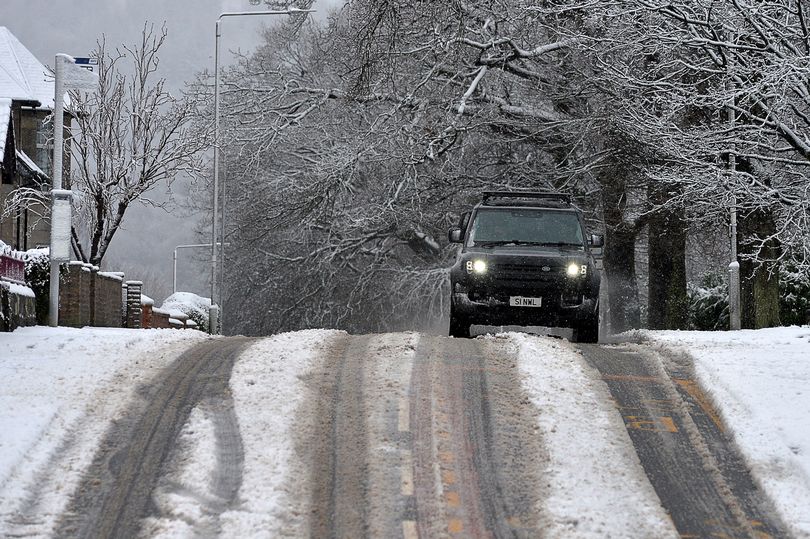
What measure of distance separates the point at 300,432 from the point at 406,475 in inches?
45.2

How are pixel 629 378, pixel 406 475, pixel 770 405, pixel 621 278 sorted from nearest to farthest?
pixel 406 475 < pixel 770 405 < pixel 629 378 < pixel 621 278

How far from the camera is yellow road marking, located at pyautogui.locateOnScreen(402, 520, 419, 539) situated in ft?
21.3

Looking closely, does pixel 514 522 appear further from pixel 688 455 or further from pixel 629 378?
pixel 629 378

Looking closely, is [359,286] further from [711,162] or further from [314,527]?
[314,527]

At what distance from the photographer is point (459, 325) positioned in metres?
A: 16.1

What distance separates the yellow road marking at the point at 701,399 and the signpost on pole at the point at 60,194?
959cm

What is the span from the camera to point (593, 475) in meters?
7.57

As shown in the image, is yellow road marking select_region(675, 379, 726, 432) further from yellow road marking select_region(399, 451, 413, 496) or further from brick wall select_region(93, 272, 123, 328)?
brick wall select_region(93, 272, 123, 328)

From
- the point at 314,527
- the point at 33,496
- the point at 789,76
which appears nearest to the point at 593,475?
the point at 314,527

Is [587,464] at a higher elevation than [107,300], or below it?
below

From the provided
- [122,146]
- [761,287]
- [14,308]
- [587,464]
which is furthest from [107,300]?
[587,464]

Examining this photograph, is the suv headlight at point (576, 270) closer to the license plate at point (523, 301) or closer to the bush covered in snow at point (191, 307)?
the license plate at point (523, 301)

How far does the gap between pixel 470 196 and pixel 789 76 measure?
11.8 m

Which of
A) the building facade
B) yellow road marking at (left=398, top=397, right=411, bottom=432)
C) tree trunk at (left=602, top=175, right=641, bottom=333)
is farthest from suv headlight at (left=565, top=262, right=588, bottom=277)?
the building facade
